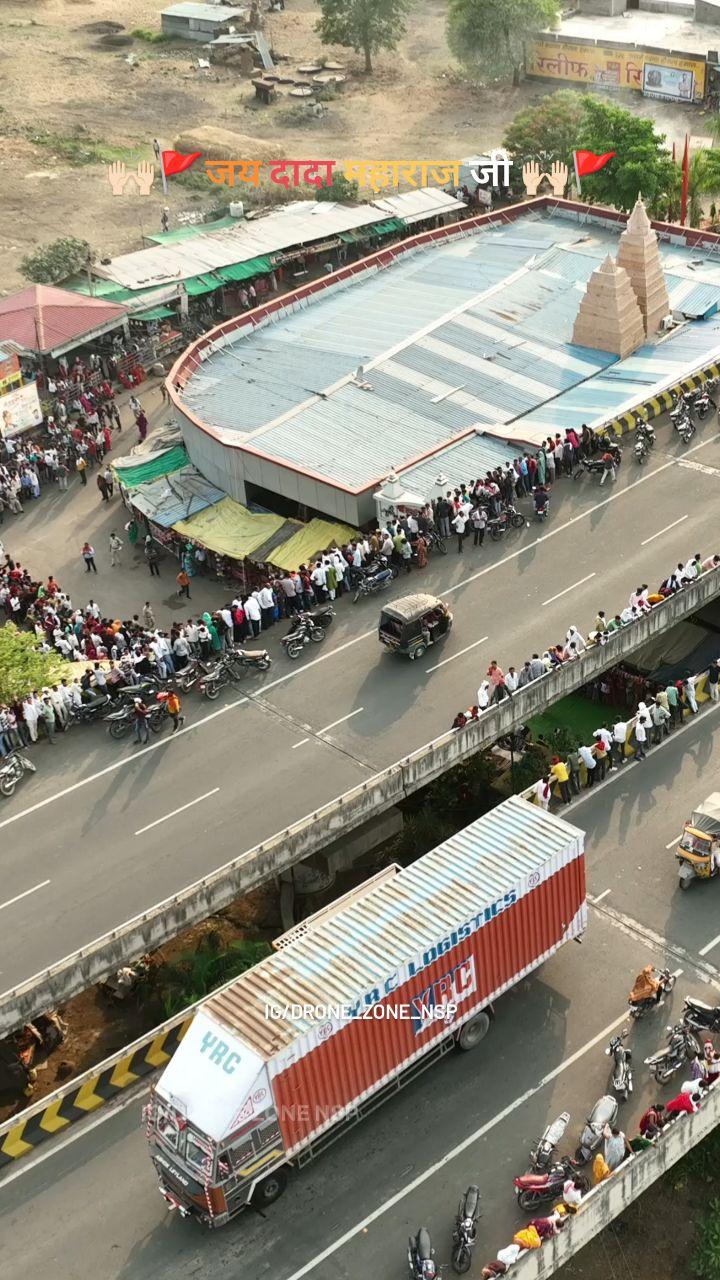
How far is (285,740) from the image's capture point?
126 ft

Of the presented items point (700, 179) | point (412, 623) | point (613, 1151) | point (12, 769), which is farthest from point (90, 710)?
point (700, 179)

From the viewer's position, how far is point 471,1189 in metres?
26.9

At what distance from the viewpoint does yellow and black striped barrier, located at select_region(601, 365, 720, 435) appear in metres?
51.5

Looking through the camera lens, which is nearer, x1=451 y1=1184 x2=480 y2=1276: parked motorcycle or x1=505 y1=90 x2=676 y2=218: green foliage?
x1=451 y1=1184 x2=480 y2=1276: parked motorcycle

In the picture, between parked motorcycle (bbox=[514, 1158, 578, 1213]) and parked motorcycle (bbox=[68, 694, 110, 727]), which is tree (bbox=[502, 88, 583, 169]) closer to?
parked motorcycle (bbox=[68, 694, 110, 727])

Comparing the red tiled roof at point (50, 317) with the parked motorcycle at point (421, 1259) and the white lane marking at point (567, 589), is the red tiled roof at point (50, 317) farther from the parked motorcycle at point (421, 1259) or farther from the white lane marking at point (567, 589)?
the parked motorcycle at point (421, 1259)

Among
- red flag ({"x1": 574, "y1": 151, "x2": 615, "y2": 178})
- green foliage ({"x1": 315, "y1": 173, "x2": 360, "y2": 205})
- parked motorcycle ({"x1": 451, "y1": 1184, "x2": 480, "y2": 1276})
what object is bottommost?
parked motorcycle ({"x1": 451, "y1": 1184, "x2": 480, "y2": 1276})

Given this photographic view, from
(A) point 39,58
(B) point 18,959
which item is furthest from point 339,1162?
(A) point 39,58

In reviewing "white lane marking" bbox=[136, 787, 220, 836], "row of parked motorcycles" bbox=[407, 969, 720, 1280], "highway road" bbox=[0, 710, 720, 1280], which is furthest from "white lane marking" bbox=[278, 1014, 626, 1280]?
"white lane marking" bbox=[136, 787, 220, 836]

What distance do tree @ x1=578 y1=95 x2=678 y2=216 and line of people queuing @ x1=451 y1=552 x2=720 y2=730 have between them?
37.8 m

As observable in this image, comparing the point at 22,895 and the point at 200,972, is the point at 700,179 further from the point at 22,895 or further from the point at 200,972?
the point at 22,895

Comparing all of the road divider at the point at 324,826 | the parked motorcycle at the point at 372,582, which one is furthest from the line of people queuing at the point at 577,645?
the parked motorcycle at the point at 372,582

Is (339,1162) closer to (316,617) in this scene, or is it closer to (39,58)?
(316,617)

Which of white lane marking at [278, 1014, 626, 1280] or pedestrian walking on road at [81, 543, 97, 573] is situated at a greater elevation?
pedestrian walking on road at [81, 543, 97, 573]
